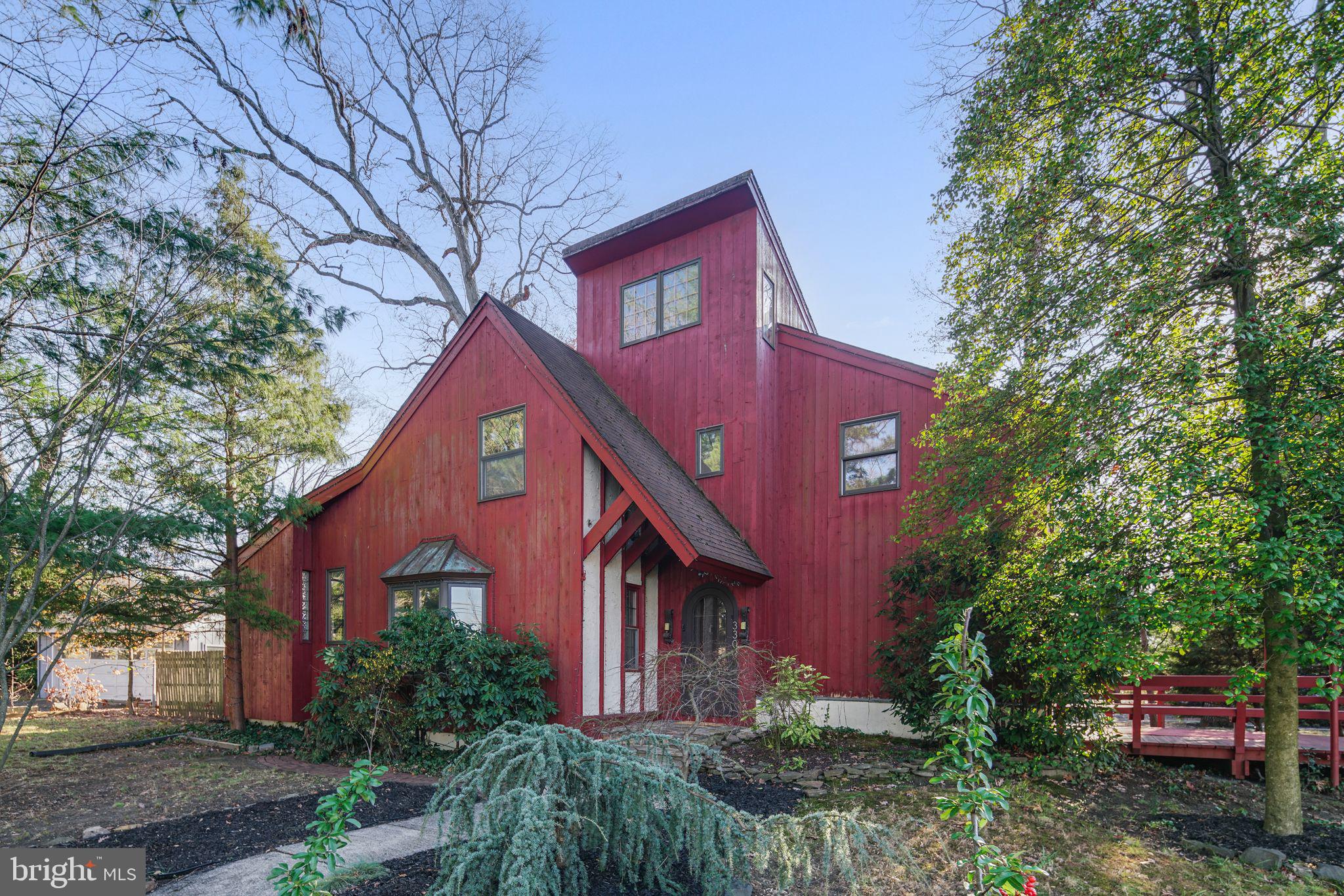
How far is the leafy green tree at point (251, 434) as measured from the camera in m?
8.42

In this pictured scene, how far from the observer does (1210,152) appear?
19.3 ft

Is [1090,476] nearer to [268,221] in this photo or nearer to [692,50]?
A: [692,50]

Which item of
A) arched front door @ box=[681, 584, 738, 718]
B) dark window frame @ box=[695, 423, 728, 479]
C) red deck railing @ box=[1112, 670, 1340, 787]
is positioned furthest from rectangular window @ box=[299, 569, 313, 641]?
red deck railing @ box=[1112, 670, 1340, 787]

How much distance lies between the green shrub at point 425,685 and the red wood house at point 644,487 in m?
0.54

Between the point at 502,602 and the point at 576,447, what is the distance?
2.46 metres

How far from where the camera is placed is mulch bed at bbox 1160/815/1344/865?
5.20m

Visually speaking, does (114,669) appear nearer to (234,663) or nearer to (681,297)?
(234,663)

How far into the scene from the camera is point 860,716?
31.7 feet

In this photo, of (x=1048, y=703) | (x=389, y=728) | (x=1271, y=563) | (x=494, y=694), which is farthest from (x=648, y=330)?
(x=1271, y=563)

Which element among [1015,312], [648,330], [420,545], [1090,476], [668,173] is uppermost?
[668,173]

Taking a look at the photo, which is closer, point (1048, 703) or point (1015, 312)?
point (1015, 312)

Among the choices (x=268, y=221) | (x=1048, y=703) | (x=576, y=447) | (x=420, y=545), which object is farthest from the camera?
(x=268, y=221)

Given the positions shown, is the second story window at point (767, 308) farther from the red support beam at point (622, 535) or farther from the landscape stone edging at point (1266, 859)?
the landscape stone edging at point (1266, 859)

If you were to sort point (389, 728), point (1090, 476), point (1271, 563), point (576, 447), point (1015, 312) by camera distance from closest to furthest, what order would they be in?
point (1271, 563), point (1090, 476), point (1015, 312), point (389, 728), point (576, 447)
